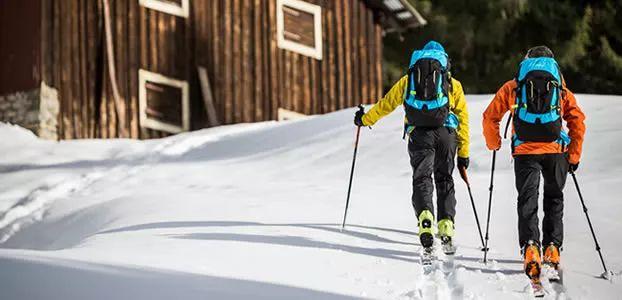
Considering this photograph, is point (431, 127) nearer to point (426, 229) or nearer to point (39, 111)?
point (426, 229)

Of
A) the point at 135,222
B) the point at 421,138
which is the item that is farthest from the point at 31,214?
the point at 421,138

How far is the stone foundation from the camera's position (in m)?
17.8

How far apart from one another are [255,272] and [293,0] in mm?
14531

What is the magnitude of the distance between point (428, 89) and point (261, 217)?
2453 mm

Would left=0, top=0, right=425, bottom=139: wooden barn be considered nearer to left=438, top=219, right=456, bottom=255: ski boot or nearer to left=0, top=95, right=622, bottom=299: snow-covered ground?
left=0, top=95, right=622, bottom=299: snow-covered ground

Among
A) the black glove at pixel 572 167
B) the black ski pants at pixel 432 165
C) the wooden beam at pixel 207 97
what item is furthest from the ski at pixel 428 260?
the wooden beam at pixel 207 97

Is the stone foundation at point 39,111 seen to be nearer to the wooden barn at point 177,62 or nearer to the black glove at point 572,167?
the wooden barn at point 177,62

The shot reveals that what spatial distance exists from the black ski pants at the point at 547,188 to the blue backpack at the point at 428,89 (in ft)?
2.79

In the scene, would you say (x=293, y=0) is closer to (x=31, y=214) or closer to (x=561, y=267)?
(x=31, y=214)

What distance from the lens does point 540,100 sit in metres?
6.81

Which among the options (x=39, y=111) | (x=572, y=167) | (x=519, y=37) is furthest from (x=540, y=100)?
(x=519, y=37)

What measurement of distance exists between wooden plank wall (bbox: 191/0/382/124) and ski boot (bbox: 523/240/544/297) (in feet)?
43.4

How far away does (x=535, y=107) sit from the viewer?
22.4ft

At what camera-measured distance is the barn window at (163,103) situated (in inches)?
734
